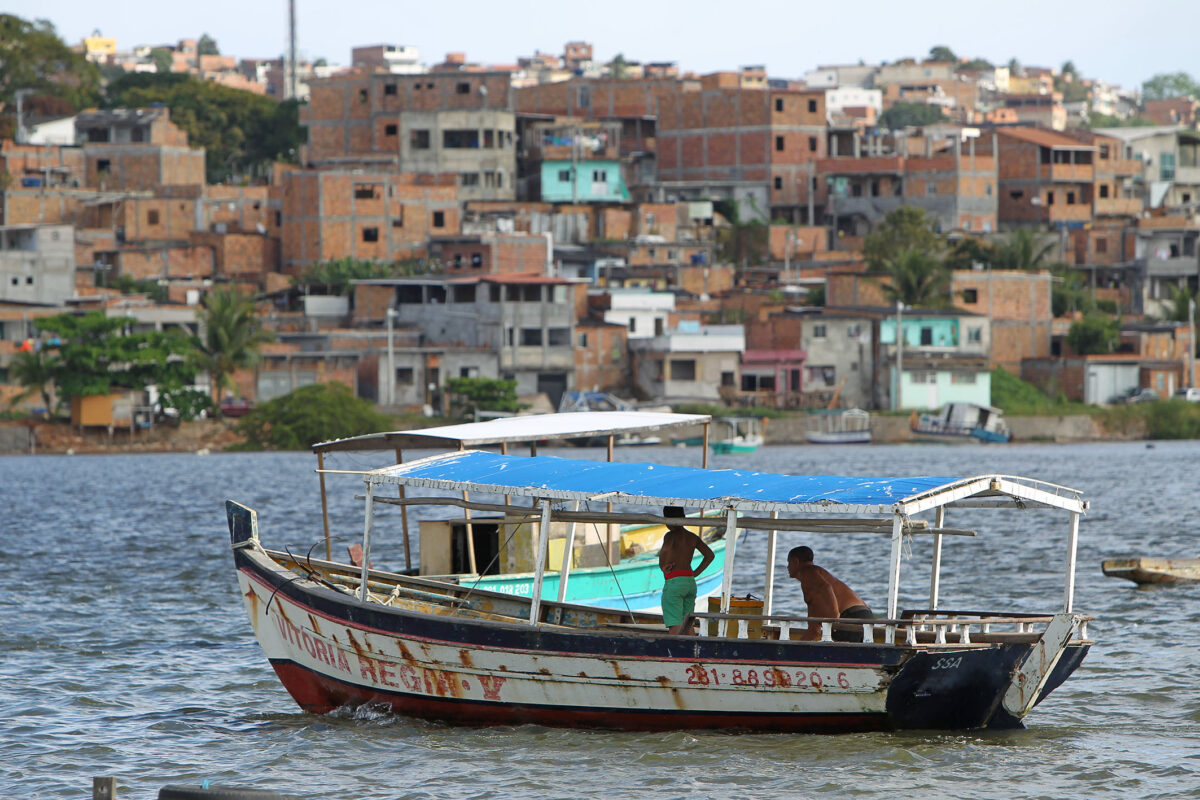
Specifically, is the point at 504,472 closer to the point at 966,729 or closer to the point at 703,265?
the point at 966,729

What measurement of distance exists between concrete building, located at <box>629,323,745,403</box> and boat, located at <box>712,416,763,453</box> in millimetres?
2491

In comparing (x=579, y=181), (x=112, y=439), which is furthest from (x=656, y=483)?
(x=579, y=181)

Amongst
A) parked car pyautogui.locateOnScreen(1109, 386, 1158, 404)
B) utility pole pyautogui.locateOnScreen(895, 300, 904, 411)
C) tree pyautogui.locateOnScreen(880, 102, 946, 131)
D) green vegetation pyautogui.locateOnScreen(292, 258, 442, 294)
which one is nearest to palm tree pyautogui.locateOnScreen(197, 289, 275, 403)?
green vegetation pyautogui.locateOnScreen(292, 258, 442, 294)

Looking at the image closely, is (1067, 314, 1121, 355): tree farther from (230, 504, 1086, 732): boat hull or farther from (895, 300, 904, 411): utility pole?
(230, 504, 1086, 732): boat hull

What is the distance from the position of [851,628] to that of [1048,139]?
86.2 metres

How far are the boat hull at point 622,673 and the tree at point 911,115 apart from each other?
143660mm

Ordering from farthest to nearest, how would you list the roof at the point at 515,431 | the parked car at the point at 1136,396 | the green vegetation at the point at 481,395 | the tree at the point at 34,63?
1. the tree at the point at 34,63
2. the parked car at the point at 1136,396
3. the green vegetation at the point at 481,395
4. the roof at the point at 515,431

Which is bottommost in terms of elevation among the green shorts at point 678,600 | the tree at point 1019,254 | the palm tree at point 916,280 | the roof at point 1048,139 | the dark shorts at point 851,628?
the dark shorts at point 851,628

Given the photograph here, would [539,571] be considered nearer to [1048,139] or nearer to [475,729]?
[475,729]

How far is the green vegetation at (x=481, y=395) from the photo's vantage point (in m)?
66.6

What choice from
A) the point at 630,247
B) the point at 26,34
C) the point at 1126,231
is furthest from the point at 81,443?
the point at 1126,231

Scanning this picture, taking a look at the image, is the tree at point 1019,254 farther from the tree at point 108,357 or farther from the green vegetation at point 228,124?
the green vegetation at point 228,124

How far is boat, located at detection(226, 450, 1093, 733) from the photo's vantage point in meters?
13.9

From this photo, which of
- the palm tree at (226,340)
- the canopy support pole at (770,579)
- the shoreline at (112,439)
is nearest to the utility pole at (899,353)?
the shoreline at (112,439)
